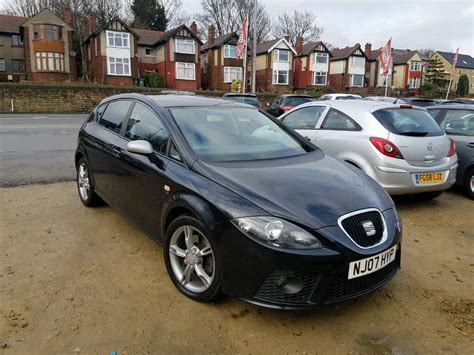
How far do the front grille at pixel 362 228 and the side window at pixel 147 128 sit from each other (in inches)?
69.4

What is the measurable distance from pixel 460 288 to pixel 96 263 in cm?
337

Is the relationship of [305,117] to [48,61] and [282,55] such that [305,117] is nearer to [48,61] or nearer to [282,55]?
[48,61]

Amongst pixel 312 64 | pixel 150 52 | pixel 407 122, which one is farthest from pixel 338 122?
pixel 312 64

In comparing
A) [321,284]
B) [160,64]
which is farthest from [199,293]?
[160,64]

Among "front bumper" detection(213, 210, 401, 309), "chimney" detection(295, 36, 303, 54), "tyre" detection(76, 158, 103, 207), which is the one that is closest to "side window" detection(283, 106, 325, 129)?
"tyre" detection(76, 158, 103, 207)

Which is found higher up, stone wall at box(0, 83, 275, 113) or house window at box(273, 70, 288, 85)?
house window at box(273, 70, 288, 85)

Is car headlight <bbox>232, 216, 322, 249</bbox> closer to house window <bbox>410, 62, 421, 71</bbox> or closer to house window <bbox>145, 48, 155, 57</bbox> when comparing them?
house window <bbox>145, 48, 155, 57</bbox>

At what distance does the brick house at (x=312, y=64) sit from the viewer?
54000mm

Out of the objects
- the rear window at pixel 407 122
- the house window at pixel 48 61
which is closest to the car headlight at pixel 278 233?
the rear window at pixel 407 122

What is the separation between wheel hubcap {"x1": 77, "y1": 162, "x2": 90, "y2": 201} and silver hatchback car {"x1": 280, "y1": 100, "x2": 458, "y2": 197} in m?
3.52

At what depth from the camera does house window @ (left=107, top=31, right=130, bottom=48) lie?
4205 centimetres

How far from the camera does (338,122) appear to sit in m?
6.30

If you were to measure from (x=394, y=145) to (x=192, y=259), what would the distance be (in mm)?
3566

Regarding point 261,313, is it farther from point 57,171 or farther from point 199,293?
point 57,171
